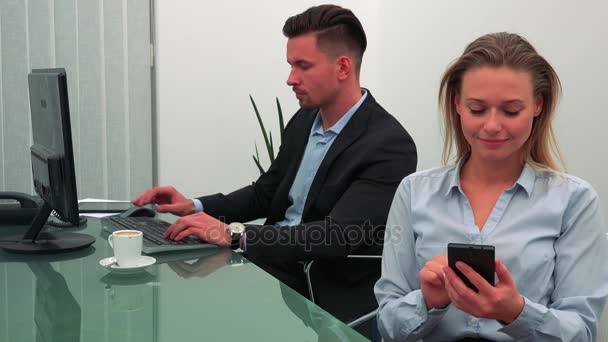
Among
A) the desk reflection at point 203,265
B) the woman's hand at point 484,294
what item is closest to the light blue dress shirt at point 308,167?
the desk reflection at point 203,265

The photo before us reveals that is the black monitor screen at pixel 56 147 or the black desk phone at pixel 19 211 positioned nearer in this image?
the black monitor screen at pixel 56 147

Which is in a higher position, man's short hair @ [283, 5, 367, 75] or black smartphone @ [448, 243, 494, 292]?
man's short hair @ [283, 5, 367, 75]

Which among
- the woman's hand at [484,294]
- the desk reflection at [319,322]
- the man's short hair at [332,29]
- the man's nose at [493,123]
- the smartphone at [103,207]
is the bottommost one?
the smartphone at [103,207]

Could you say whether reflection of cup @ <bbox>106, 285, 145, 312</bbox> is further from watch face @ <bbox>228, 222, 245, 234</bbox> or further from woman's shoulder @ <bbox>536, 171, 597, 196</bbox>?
woman's shoulder @ <bbox>536, 171, 597, 196</bbox>

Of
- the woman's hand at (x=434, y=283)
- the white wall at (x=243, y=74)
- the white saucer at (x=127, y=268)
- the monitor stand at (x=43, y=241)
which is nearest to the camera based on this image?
the woman's hand at (x=434, y=283)

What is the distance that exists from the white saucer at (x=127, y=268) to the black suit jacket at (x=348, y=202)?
307 mm

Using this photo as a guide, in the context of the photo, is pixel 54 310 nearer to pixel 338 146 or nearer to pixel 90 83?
pixel 338 146

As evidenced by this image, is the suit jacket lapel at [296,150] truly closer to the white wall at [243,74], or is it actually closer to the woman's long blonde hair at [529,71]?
the woman's long blonde hair at [529,71]

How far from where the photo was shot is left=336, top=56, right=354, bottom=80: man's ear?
2201mm

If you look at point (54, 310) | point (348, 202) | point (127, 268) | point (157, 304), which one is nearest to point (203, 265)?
point (127, 268)

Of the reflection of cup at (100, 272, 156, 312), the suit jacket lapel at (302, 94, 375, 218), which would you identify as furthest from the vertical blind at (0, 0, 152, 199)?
the reflection of cup at (100, 272, 156, 312)

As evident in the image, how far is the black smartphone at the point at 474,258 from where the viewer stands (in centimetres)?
103

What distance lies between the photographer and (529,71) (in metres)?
1.30

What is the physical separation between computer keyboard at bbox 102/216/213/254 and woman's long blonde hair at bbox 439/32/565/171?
2.56 feet
